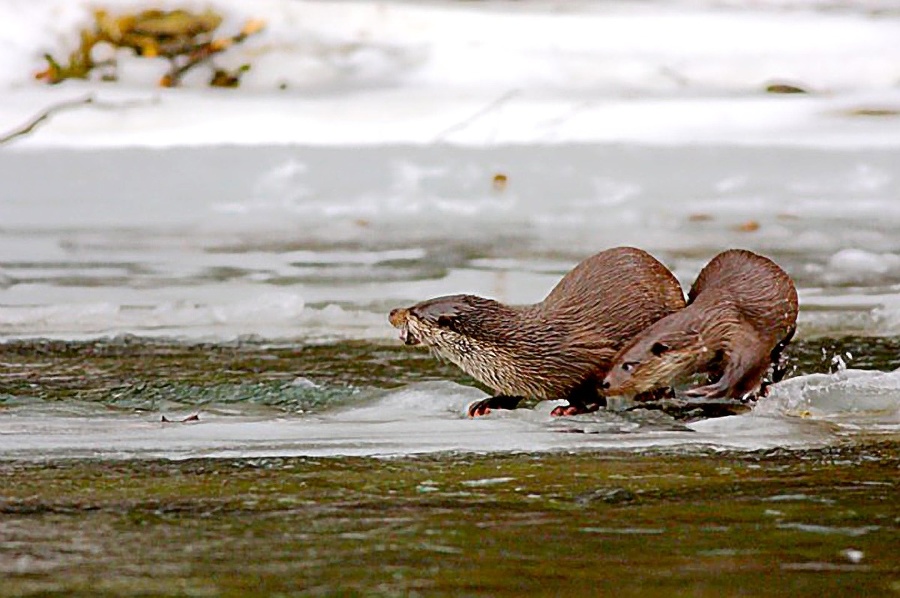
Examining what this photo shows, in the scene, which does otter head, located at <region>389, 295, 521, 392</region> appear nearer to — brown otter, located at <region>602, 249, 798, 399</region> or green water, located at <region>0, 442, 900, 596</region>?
brown otter, located at <region>602, 249, 798, 399</region>

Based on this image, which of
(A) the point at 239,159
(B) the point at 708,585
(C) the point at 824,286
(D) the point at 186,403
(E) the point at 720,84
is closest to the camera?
(B) the point at 708,585

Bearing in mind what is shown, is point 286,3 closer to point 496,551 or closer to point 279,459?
point 279,459

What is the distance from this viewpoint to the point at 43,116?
7.51 meters

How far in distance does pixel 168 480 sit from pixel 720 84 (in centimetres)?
547

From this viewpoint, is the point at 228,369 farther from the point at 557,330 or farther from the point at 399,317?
the point at 557,330

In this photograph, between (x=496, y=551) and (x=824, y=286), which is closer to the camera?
(x=496, y=551)

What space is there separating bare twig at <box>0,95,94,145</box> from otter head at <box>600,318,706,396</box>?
408 cm

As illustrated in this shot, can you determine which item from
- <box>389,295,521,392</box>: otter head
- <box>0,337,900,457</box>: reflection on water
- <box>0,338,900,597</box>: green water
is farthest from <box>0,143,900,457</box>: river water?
<box>0,338,900,597</box>: green water

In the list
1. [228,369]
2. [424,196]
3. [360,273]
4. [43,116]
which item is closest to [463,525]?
[228,369]

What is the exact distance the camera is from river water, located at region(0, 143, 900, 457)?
12.7 feet

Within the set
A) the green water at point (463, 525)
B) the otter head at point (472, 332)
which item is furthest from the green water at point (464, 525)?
the otter head at point (472, 332)

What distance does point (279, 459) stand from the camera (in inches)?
135

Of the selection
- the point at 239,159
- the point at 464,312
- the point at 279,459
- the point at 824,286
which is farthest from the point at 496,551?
the point at 239,159

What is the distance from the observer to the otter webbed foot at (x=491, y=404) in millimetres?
4172
